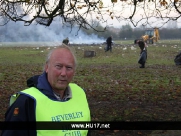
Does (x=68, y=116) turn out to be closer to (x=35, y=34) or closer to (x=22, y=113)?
(x=22, y=113)

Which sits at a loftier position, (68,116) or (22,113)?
(22,113)

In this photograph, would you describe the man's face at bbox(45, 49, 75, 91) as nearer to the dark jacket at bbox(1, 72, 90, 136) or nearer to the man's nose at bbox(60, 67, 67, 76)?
the man's nose at bbox(60, 67, 67, 76)

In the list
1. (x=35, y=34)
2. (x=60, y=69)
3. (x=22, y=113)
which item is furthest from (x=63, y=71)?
(x=35, y=34)

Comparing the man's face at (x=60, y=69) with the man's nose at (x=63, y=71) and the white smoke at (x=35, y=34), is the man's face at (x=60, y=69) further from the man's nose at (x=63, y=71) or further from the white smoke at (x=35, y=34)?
the white smoke at (x=35, y=34)

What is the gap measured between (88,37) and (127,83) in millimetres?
77510

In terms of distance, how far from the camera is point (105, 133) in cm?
617

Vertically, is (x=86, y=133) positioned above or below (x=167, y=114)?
above

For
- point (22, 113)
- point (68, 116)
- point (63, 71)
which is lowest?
point (68, 116)

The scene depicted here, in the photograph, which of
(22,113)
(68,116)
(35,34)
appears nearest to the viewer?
(22,113)

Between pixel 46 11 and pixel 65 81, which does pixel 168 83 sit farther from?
pixel 65 81

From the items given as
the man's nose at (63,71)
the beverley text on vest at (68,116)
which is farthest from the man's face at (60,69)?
the beverley text on vest at (68,116)

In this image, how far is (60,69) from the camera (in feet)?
9.05

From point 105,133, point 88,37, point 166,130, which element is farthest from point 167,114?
point 88,37

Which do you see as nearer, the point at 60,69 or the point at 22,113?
the point at 22,113
